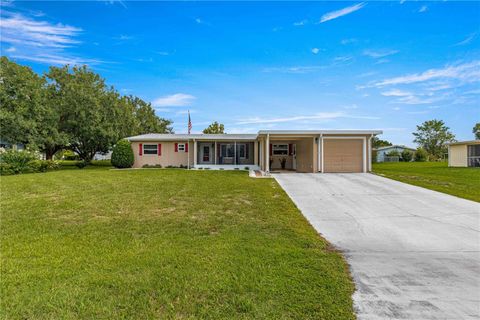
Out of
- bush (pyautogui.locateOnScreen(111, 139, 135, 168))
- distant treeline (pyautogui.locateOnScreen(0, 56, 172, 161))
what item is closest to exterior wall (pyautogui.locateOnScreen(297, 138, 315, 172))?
bush (pyautogui.locateOnScreen(111, 139, 135, 168))

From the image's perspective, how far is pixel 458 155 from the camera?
22.3 metres

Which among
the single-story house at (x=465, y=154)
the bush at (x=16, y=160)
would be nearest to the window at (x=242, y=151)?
the bush at (x=16, y=160)

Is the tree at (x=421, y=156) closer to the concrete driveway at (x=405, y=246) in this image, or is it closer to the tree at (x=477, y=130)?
the tree at (x=477, y=130)

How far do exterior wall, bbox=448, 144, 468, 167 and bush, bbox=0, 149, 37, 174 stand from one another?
34.7 metres

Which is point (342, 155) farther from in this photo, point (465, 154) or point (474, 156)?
point (474, 156)

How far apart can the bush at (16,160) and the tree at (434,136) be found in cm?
5479

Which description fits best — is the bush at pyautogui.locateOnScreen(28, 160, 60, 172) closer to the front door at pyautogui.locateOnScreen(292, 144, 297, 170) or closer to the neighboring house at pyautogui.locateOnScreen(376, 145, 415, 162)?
the front door at pyautogui.locateOnScreen(292, 144, 297, 170)

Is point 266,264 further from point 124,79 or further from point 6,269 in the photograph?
point 124,79

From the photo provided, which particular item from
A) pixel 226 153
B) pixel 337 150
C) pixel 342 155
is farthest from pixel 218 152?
pixel 342 155

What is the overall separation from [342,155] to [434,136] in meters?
42.4

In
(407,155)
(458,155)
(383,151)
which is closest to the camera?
(458,155)

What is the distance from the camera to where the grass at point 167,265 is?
95.0 inches

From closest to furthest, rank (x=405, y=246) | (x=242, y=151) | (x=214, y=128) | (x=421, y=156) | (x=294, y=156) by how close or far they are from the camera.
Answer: (x=405, y=246), (x=294, y=156), (x=242, y=151), (x=421, y=156), (x=214, y=128)

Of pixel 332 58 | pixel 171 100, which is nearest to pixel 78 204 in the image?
pixel 332 58
